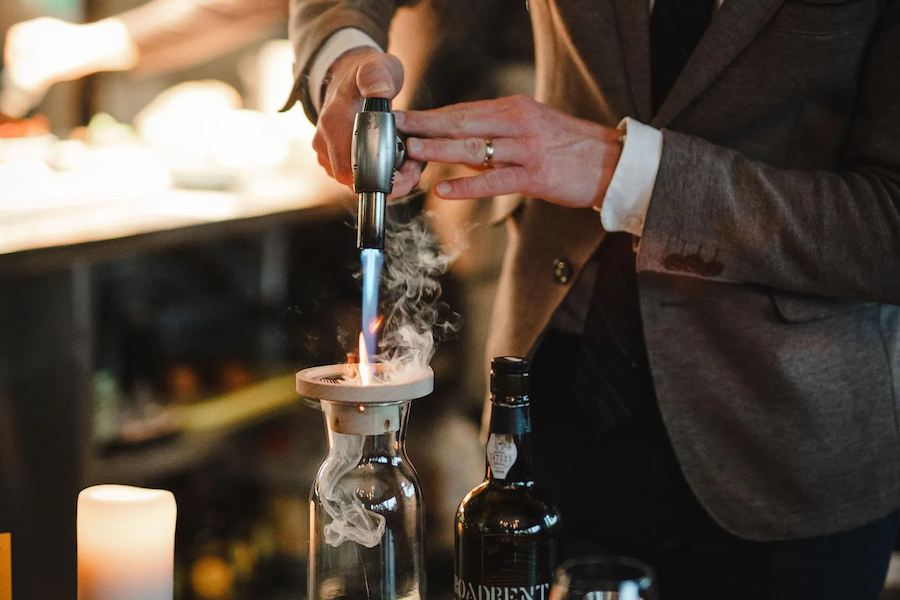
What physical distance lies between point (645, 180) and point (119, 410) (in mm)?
1204

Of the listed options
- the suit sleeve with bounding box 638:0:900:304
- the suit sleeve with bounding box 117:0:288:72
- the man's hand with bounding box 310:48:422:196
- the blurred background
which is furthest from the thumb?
the suit sleeve with bounding box 117:0:288:72

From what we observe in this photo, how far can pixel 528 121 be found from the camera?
Result: 95cm

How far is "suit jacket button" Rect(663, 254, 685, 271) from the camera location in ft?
3.23

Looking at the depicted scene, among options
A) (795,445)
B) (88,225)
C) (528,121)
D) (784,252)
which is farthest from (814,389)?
(88,225)

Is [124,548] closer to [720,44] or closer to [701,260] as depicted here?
[701,260]

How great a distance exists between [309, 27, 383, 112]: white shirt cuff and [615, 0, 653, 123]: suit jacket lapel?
1.09 feet

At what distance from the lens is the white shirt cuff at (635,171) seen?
0.96 metres

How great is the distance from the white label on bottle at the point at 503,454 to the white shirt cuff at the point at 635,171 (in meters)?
0.33

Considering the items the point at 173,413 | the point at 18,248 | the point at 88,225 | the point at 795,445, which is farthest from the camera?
the point at 173,413

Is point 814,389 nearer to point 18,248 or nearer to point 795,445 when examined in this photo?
point 795,445

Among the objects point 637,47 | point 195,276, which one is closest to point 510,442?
point 637,47

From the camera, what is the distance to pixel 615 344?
1.13 m

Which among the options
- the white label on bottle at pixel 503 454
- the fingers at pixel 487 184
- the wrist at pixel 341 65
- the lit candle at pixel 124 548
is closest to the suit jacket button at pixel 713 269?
the fingers at pixel 487 184

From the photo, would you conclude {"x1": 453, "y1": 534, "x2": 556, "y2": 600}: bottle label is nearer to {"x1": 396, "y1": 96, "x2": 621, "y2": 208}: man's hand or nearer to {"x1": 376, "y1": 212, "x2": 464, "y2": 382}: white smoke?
{"x1": 376, "y1": 212, "x2": 464, "y2": 382}: white smoke
